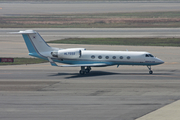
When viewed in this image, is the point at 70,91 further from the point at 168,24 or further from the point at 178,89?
the point at 168,24

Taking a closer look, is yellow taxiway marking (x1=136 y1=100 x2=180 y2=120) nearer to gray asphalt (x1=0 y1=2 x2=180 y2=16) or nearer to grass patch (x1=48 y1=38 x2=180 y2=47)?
grass patch (x1=48 y1=38 x2=180 y2=47)

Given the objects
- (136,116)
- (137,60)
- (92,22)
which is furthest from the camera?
(92,22)

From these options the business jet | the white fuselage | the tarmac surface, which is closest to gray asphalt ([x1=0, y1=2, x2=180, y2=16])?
the tarmac surface

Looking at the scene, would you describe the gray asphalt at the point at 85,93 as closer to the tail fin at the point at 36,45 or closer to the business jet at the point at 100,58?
the business jet at the point at 100,58

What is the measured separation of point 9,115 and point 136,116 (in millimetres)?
8938

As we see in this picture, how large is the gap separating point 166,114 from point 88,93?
27.9 feet

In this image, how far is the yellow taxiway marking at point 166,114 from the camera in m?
21.2

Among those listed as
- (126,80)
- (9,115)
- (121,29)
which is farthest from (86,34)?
(9,115)

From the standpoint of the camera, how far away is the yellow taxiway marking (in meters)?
21.2

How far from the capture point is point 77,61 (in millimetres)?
38938

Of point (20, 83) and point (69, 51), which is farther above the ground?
point (69, 51)

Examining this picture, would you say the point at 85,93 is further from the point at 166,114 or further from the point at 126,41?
the point at 126,41

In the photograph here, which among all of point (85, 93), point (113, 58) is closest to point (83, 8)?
point (113, 58)

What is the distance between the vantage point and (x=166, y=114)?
72.0 ft
